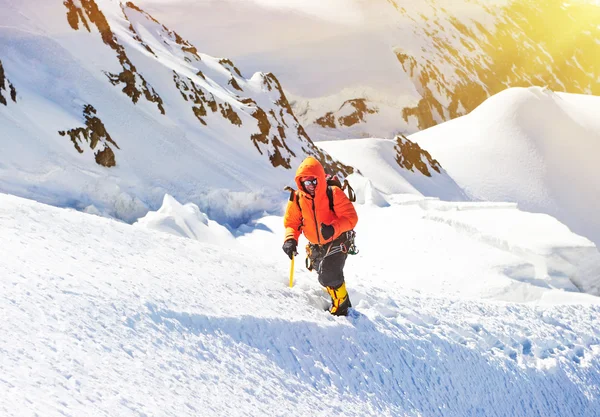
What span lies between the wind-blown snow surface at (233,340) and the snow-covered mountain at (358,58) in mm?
77690

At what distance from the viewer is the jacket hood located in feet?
19.6

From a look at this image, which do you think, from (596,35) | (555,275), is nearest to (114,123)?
(555,275)

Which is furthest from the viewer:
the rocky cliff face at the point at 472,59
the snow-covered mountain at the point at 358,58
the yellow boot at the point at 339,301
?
the rocky cliff face at the point at 472,59

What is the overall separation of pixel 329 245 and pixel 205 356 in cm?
214

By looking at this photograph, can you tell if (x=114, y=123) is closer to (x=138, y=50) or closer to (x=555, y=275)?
(x=138, y=50)

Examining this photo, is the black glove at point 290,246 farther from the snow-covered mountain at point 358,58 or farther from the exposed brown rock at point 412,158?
the snow-covered mountain at point 358,58

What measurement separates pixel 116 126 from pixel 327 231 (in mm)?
17896

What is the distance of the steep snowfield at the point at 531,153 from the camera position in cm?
4775

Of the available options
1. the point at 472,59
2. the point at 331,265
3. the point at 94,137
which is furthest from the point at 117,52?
the point at 472,59

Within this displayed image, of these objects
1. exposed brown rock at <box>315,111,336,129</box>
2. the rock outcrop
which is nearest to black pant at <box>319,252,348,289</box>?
the rock outcrop

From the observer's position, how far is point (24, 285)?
4535mm

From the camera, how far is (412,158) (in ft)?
151

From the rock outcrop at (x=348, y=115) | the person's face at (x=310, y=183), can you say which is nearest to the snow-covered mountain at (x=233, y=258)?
the person's face at (x=310, y=183)

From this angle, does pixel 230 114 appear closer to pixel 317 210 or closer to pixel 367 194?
pixel 367 194
